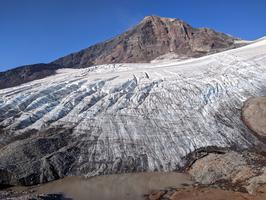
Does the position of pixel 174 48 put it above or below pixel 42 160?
above

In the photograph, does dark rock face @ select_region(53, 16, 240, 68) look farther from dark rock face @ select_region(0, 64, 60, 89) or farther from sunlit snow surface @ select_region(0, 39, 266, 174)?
sunlit snow surface @ select_region(0, 39, 266, 174)

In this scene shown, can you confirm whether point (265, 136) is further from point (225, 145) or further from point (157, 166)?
point (157, 166)

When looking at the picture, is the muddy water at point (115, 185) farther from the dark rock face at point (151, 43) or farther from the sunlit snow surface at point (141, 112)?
the dark rock face at point (151, 43)

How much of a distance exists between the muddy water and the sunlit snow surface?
1199mm

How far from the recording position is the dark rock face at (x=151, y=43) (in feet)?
283

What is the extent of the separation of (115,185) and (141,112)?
8.67 meters

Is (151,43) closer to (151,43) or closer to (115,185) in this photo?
(151,43)

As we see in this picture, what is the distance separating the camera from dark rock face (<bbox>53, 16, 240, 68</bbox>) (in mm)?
86375

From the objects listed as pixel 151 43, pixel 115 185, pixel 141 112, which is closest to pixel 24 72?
pixel 151 43

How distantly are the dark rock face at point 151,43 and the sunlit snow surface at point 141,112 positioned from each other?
47568 millimetres

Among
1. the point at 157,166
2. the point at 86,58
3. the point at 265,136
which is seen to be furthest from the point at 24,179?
the point at 86,58

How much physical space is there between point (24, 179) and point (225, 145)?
12.6 metres

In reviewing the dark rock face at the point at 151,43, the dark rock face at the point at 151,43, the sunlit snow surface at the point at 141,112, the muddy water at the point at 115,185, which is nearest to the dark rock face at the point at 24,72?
the dark rock face at the point at 151,43

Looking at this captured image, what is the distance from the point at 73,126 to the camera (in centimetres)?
2792
